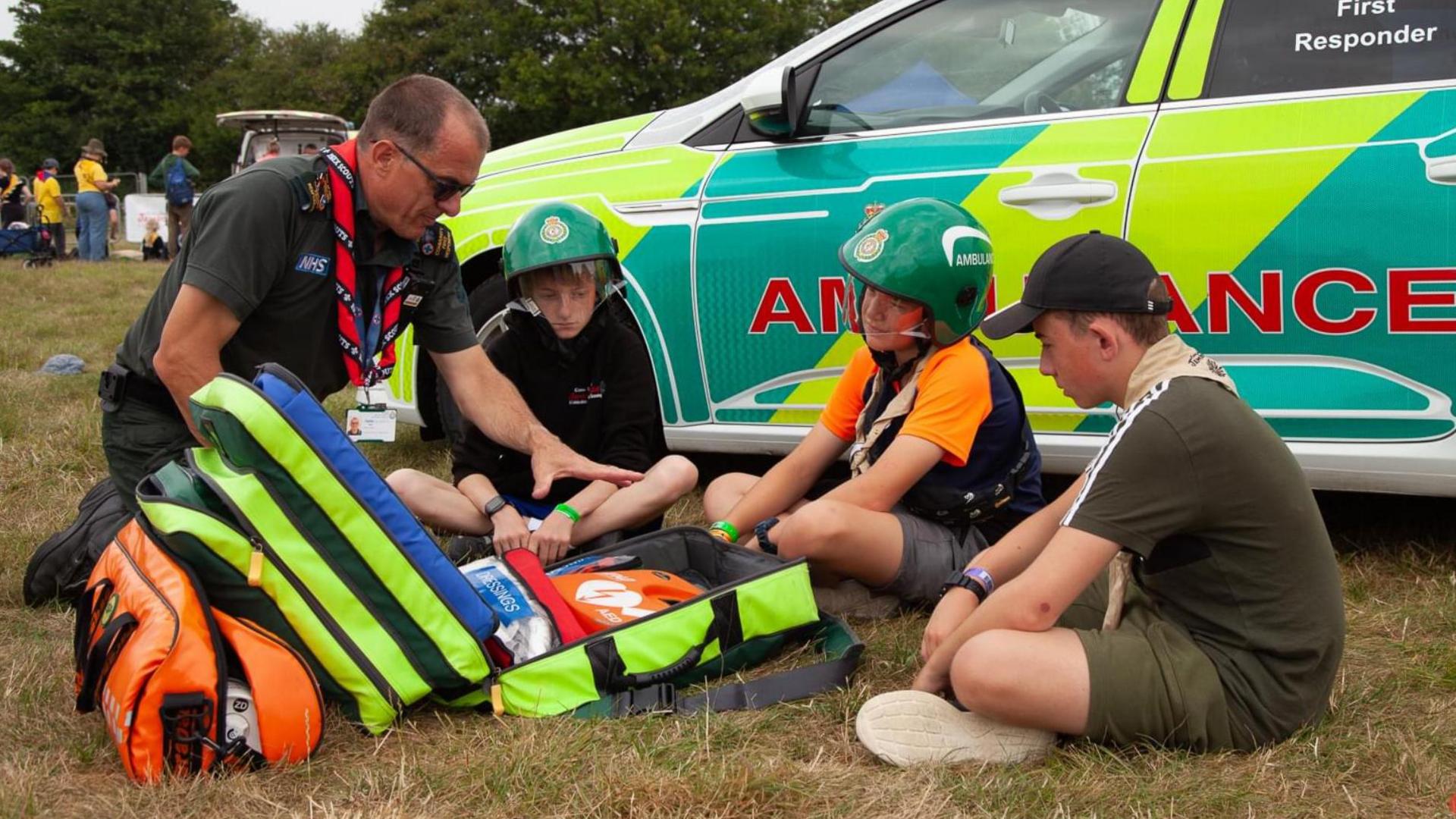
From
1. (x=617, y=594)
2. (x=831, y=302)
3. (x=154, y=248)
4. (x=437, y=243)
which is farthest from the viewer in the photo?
(x=154, y=248)

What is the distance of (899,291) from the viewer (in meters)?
3.19

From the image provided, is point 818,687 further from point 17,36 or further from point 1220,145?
point 17,36

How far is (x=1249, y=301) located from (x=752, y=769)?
1942 millimetres

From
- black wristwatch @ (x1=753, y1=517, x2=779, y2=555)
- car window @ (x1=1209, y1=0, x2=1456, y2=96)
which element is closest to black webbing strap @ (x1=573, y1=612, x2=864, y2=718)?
black wristwatch @ (x1=753, y1=517, x2=779, y2=555)

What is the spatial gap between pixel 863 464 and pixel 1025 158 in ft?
3.40

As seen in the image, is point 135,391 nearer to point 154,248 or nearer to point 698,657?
point 698,657

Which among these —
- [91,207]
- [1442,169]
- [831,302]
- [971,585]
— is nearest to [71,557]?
[831,302]

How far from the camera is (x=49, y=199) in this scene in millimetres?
17625

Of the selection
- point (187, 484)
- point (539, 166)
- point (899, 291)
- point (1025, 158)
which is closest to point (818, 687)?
point (899, 291)

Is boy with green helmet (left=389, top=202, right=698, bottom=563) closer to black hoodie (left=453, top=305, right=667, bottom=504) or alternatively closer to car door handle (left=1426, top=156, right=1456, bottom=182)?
black hoodie (left=453, top=305, right=667, bottom=504)

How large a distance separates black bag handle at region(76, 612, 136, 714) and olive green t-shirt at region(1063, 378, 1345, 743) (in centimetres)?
172

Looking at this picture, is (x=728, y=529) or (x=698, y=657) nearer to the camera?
(x=698, y=657)

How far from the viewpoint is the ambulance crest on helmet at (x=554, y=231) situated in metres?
3.71

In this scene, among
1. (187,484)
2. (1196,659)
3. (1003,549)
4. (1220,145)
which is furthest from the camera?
(1220,145)
